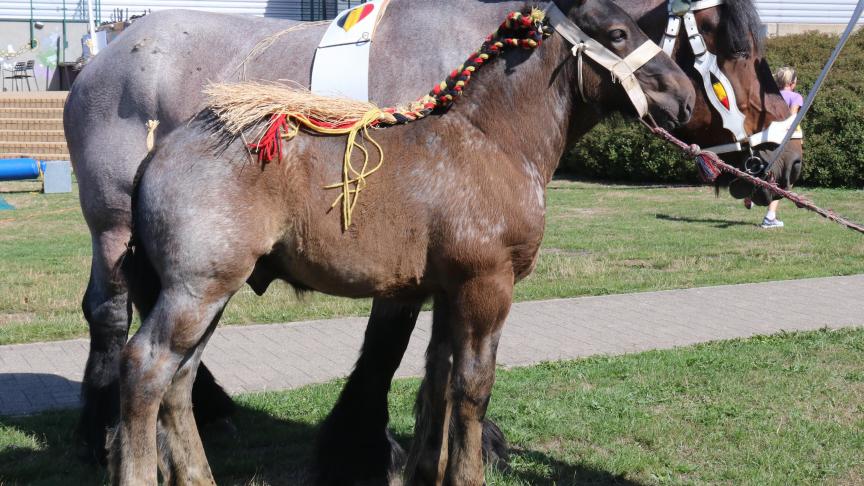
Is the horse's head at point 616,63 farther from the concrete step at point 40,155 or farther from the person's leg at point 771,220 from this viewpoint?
the concrete step at point 40,155

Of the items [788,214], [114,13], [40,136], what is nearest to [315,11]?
[114,13]

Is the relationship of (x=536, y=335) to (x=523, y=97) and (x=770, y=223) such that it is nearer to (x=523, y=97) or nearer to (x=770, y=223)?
(x=523, y=97)

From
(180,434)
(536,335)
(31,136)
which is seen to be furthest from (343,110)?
(31,136)

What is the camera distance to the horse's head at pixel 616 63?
354cm

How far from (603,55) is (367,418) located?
2.05 m

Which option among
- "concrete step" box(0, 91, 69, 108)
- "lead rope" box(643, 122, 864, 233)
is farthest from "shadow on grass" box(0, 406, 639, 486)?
"concrete step" box(0, 91, 69, 108)

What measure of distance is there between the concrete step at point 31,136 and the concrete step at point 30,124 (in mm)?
224

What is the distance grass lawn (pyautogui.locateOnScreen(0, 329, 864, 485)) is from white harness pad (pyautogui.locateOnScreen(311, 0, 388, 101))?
186cm

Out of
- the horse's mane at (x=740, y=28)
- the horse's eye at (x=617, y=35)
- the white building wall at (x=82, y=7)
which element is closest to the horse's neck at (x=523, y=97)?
the horse's eye at (x=617, y=35)

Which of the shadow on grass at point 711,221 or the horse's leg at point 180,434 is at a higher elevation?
the horse's leg at point 180,434

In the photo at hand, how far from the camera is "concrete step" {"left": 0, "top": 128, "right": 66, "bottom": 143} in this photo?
1938 cm

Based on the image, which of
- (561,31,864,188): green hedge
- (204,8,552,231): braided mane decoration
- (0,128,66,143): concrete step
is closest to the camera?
(204,8,552,231): braided mane decoration

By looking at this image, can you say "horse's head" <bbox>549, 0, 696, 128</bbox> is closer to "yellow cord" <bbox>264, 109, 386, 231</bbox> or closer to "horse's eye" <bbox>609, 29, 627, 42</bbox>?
"horse's eye" <bbox>609, 29, 627, 42</bbox>

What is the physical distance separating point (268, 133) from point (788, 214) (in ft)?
39.9
